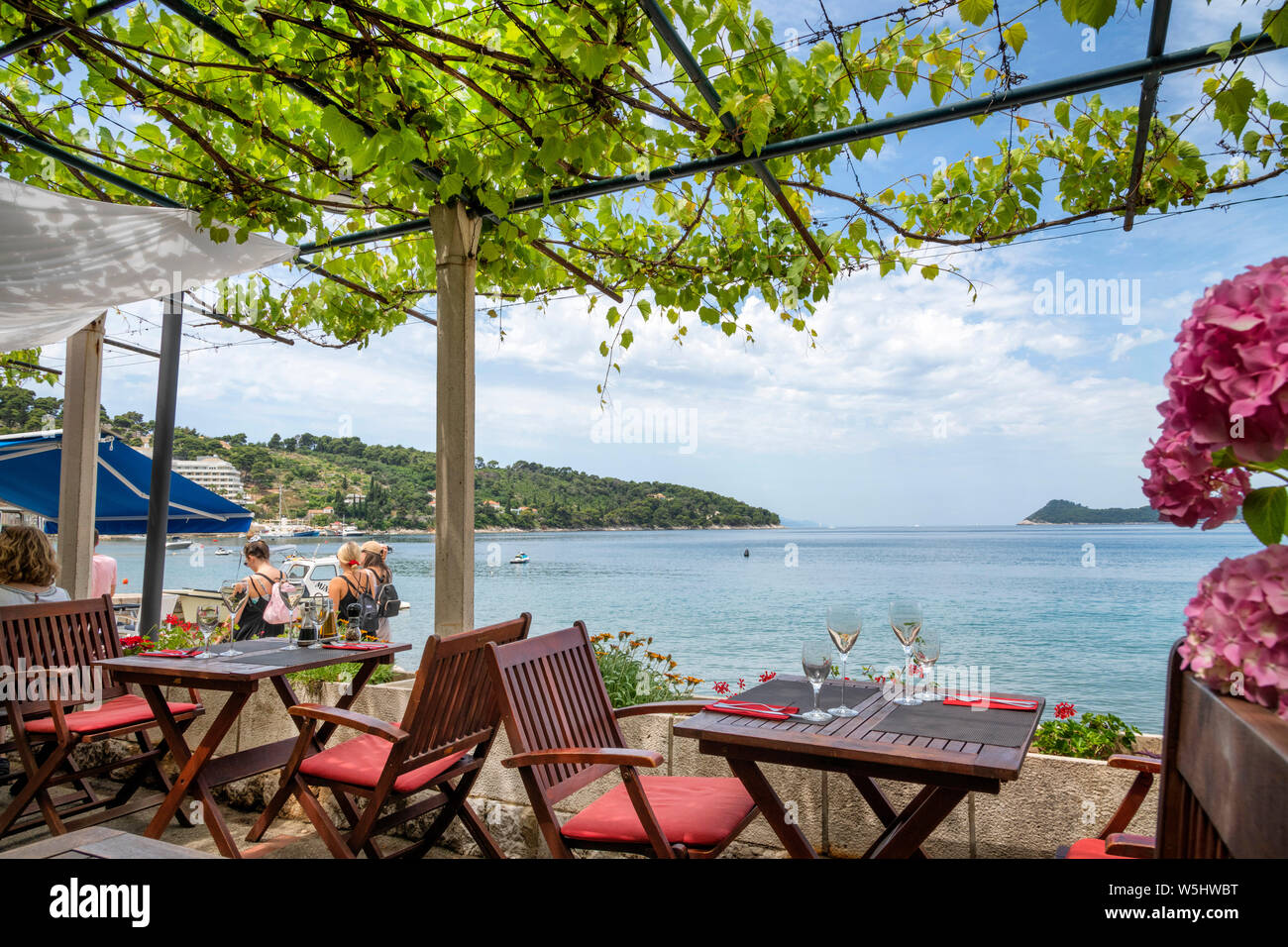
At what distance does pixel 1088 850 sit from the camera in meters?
1.94

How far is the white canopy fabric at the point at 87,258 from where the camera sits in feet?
11.2

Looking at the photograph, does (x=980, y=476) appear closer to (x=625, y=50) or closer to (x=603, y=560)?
(x=603, y=560)

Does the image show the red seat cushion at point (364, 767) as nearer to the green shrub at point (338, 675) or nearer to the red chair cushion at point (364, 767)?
the red chair cushion at point (364, 767)

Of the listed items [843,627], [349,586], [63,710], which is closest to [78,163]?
[63,710]

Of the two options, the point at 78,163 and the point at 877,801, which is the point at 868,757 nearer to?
the point at 877,801

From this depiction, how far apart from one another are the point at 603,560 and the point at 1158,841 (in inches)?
2810

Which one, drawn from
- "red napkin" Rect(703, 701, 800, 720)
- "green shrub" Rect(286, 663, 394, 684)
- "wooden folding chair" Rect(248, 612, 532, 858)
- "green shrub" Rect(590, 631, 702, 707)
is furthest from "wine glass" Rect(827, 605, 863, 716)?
"green shrub" Rect(286, 663, 394, 684)

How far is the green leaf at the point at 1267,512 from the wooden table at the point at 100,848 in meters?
1.09

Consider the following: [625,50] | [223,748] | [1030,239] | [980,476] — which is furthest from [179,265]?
[980,476]

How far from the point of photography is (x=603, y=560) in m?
71.8

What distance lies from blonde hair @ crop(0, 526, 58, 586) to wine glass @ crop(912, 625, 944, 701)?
3847 millimetres

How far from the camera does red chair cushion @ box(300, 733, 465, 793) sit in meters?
2.76


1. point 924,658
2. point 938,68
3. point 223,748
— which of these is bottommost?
point 223,748

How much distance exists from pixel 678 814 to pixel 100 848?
65.9 inches
